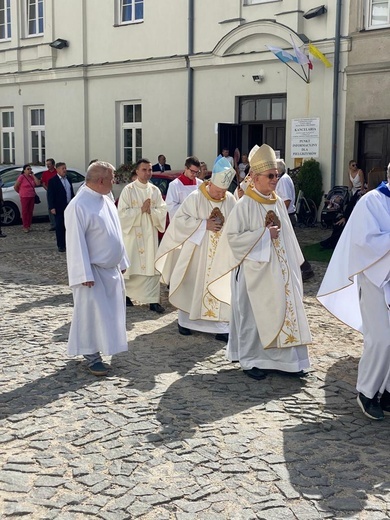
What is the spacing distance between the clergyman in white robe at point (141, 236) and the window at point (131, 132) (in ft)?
40.8

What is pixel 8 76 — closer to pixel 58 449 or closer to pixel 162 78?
pixel 162 78

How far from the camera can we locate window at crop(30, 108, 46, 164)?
948 inches

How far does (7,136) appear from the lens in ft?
82.6

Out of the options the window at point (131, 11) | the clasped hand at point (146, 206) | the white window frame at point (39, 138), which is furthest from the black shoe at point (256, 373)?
the white window frame at point (39, 138)

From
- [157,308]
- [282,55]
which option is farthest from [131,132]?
[157,308]

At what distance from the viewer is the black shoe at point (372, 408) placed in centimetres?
520

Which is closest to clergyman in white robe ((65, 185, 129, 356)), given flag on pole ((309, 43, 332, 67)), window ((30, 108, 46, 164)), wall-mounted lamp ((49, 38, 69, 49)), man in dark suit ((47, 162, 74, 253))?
man in dark suit ((47, 162, 74, 253))

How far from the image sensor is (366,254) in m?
5.10

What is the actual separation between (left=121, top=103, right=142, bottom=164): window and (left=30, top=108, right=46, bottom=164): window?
3.64 meters

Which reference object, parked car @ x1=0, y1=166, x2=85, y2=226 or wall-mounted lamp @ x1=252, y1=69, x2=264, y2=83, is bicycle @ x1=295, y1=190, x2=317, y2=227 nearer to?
wall-mounted lamp @ x1=252, y1=69, x2=264, y2=83

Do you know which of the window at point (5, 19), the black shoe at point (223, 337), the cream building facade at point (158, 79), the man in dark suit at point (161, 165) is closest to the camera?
the black shoe at point (223, 337)

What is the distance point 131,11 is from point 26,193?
24.2 ft

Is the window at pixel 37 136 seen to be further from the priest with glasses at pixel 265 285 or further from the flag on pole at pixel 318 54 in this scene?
the priest with glasses at pixel 265 285

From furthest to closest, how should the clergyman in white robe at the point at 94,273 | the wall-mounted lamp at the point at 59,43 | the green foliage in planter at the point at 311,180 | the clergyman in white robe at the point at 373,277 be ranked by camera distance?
the wall-mounted lamp at the point at 59,43 → the green foliage in planter at the point at 311,180 → the clergyman in white robe at the point at 94,273 → the clergyman in white robe at the point at 373,277
